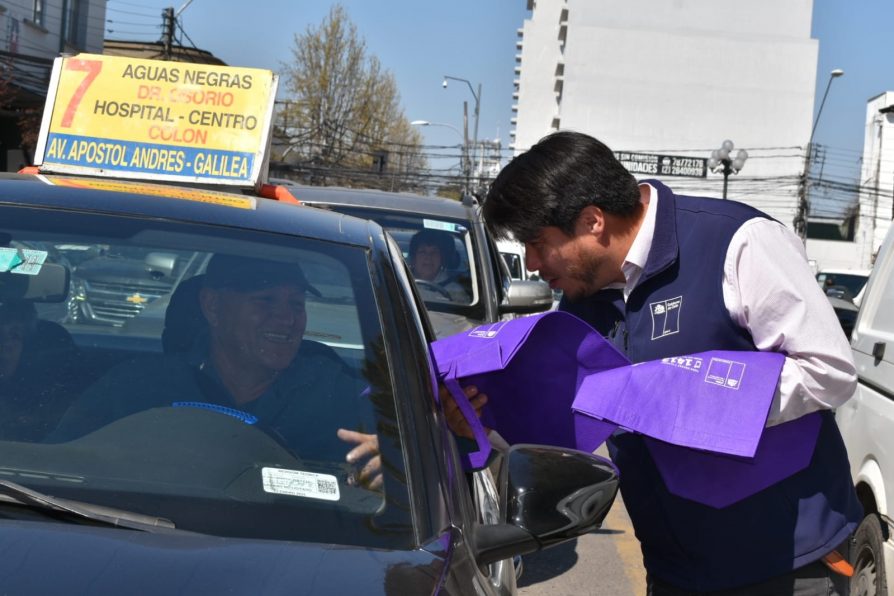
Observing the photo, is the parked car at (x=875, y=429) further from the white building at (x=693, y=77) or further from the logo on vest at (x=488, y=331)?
the white building at (x=693, y=77)

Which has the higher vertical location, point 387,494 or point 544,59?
point 544,59

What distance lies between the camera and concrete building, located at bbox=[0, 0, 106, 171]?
26438 millimetres

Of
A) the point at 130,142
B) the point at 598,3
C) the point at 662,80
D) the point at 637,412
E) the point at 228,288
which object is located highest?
the point at 598,3

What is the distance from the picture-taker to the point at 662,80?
6506 cm

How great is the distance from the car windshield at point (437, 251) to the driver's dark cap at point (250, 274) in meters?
4.15

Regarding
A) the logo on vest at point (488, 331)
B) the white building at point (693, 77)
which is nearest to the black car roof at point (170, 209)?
the logo on vest at point (488, 331)

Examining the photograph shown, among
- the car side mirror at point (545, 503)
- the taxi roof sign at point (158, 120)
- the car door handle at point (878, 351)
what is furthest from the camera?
the car door handle at point (878, 351)

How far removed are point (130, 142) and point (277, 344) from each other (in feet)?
7.10

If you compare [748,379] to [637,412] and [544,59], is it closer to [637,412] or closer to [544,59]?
[637,412]

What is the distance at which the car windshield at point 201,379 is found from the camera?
2023 mm

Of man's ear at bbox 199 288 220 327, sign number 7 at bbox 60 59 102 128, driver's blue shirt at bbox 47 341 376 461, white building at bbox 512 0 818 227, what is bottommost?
driver's blue shirt at bbox 47 341 376 461

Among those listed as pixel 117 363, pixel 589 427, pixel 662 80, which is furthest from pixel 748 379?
pixel 662 80

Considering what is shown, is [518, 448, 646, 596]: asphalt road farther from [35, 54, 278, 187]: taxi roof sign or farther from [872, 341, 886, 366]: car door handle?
[35, 54, 278, 187]: taxi roof sign

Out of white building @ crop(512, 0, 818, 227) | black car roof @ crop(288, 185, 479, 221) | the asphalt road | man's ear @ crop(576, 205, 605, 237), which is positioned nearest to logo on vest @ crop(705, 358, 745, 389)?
man's ear @ crop(576, 205, 605, 237)
